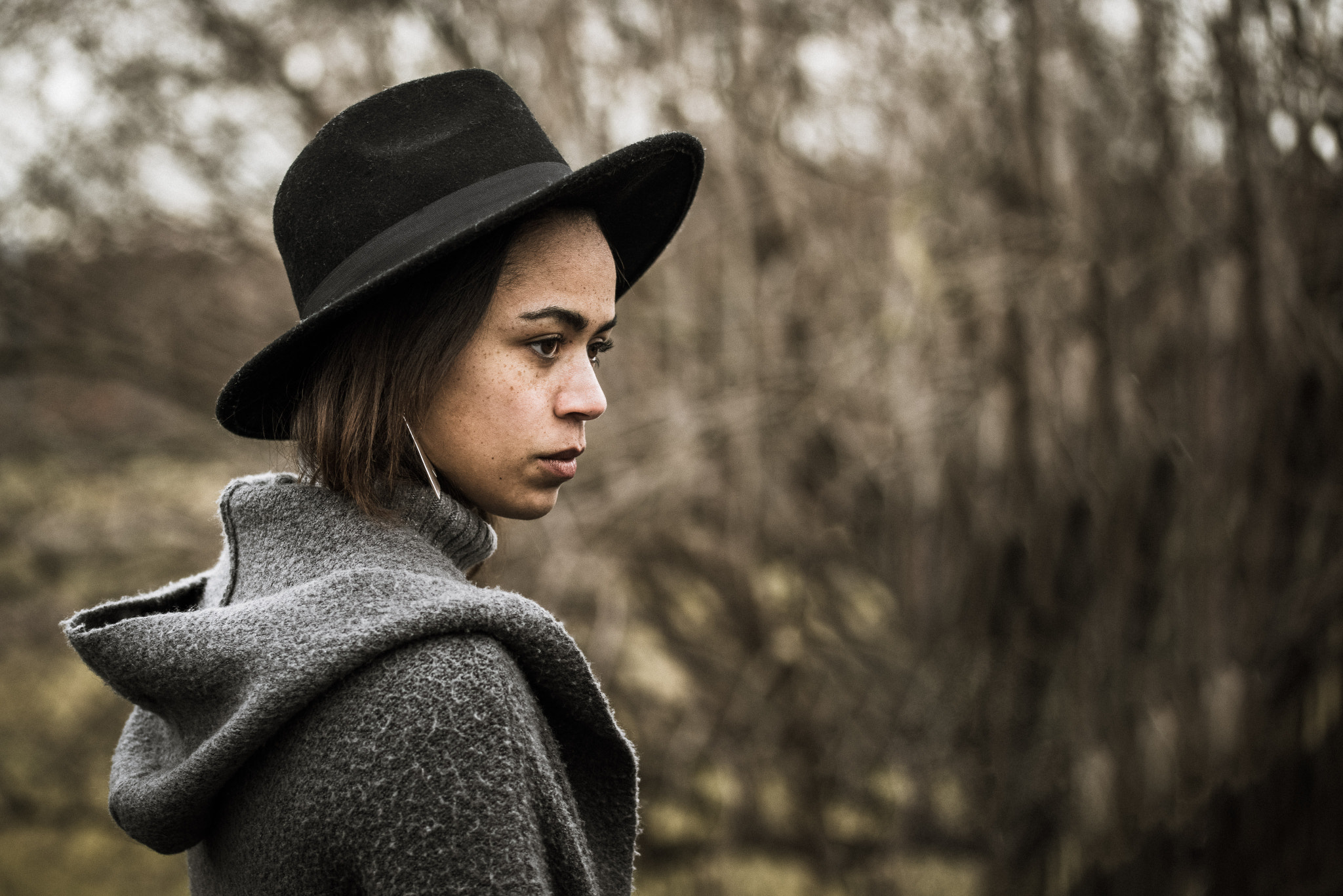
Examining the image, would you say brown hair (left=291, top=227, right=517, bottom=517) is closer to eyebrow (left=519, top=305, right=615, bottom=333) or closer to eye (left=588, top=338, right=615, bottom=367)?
eyebrow (left=519, top=305, right=615, bottom=333)

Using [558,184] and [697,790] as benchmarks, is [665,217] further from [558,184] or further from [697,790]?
[697,790]

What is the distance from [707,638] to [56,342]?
3303mm

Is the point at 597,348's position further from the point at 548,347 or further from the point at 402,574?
the point at 402,574

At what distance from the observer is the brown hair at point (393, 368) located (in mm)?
1135

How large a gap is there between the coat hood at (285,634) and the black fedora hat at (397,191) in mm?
192

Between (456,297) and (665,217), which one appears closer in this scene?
(456,297)

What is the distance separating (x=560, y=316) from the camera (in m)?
1.18


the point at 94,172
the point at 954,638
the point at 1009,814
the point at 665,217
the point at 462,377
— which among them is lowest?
the point at 1009,814

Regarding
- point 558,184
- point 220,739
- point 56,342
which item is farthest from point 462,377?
point 56,342

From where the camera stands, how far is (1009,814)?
14.0 ft

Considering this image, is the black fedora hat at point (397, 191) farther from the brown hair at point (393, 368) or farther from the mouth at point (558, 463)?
the mouth at point (558, 463)

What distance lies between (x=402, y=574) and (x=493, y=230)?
39 cm

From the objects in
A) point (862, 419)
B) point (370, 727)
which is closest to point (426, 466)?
point (370, 727)

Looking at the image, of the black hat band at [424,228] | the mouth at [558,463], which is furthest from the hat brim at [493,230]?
the mouth at [558,463]
